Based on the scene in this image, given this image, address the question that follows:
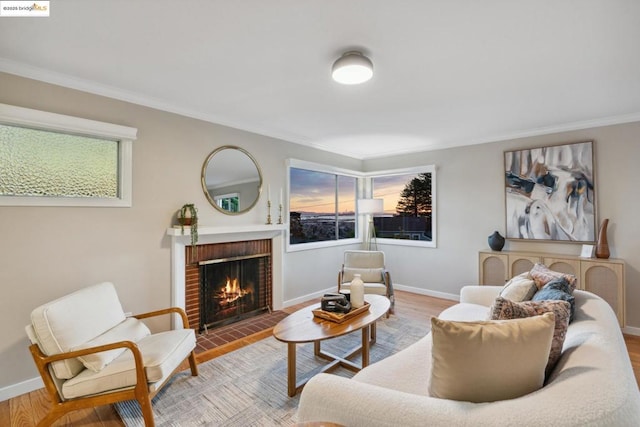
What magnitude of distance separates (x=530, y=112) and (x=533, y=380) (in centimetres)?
321

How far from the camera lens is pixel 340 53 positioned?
2092 mm

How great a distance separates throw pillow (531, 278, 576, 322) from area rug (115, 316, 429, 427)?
4.98 feet

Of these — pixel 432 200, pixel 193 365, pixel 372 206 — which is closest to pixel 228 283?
pixel 193 365

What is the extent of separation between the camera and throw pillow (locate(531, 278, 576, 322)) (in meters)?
1.70

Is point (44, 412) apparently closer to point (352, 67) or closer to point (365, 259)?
point (352, 67)

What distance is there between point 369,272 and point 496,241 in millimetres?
1800

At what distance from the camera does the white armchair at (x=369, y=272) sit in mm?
3820

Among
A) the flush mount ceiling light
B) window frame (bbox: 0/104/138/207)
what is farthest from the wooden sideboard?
window frame (bbox: 0/104/138/207)

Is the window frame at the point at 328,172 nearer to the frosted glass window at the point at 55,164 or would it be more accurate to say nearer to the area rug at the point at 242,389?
the area rug at the point at 242,389

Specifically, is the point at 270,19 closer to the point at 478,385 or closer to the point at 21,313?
the point at 478,385

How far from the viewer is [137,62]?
222 cm

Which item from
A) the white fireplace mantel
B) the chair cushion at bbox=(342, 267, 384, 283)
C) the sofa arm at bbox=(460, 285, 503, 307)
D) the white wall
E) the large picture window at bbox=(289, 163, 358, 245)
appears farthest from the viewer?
the large picture window at bbox=(289, 163, 358, 245)

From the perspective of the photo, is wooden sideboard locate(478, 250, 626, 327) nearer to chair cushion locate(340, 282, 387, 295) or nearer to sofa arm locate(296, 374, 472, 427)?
chair cushion locate(340, 282, 387, 295)

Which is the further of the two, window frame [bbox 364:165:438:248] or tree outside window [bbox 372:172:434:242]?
tree outside window [bbox 372:172:434:242]
